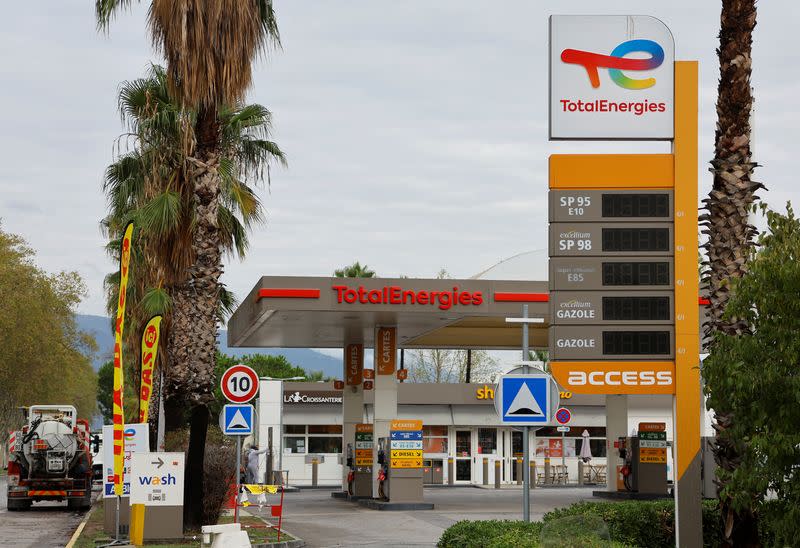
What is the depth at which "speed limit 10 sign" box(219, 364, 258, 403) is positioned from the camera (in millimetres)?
19359

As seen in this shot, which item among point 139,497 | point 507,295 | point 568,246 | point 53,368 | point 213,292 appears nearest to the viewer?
point 568,246

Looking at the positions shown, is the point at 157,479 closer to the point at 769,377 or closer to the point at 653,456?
the point at 769,377

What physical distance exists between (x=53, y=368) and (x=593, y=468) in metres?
28.5

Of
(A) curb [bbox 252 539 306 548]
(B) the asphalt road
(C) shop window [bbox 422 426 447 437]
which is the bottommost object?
(B) the asphalt road

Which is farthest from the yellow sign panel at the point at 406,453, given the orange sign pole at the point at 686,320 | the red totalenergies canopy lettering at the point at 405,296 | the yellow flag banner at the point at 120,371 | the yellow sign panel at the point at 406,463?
the orange sign pole at the point at 686,320

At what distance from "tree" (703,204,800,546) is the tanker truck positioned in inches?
929

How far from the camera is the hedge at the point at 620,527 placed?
555 inches

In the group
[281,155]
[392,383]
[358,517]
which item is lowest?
[358,517]

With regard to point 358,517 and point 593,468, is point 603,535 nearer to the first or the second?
point 358,517

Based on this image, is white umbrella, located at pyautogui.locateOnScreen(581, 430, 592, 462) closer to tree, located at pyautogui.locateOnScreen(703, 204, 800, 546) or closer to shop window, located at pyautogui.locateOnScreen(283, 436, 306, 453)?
shop window, located at pyautogui.locateOnScreen(283, 436, 306, 453)

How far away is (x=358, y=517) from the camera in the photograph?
28.7 m

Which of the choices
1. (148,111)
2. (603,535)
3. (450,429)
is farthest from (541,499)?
(603,535)

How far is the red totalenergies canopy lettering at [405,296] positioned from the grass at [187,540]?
564 centimetres

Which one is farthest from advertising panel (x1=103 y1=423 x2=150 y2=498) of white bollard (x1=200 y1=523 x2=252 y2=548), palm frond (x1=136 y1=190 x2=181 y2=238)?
white bollard (x1=200 y1=523 x2=252 y2=548)
